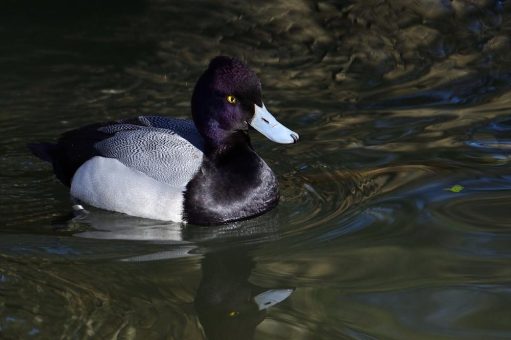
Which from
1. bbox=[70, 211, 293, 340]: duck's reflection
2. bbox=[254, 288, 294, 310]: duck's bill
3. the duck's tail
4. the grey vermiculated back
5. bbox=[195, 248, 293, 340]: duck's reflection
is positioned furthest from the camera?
the duck's tail

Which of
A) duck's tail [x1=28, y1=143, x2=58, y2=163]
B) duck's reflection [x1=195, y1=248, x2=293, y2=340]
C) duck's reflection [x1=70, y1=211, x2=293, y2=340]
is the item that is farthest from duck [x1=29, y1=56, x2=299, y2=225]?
duck's reflection [x1=195, y1=248, x2=293, y2=340]

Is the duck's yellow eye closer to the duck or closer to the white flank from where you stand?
the duck

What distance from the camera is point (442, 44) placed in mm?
10773

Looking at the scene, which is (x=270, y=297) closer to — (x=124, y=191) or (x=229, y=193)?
(x=229, y=193)

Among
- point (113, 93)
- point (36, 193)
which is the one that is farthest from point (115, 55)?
point (36, 193)

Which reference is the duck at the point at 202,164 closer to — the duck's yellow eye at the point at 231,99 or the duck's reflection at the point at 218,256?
the duck's yellow eye at the point at 231,99

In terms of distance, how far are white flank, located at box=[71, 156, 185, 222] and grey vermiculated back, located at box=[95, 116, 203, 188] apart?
0.19 ft

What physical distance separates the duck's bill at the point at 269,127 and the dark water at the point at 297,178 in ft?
1.73

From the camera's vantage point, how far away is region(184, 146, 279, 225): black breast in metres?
7.09

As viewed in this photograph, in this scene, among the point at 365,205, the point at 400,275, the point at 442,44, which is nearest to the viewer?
the point at 400,275

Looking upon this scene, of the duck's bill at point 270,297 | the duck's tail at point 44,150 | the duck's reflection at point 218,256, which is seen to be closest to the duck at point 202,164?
the duck's reflection at point 218,256

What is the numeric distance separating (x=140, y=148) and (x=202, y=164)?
495 millimetres

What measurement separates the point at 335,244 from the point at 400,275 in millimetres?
622

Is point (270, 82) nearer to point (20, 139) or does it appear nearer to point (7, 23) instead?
point (20, 139)
